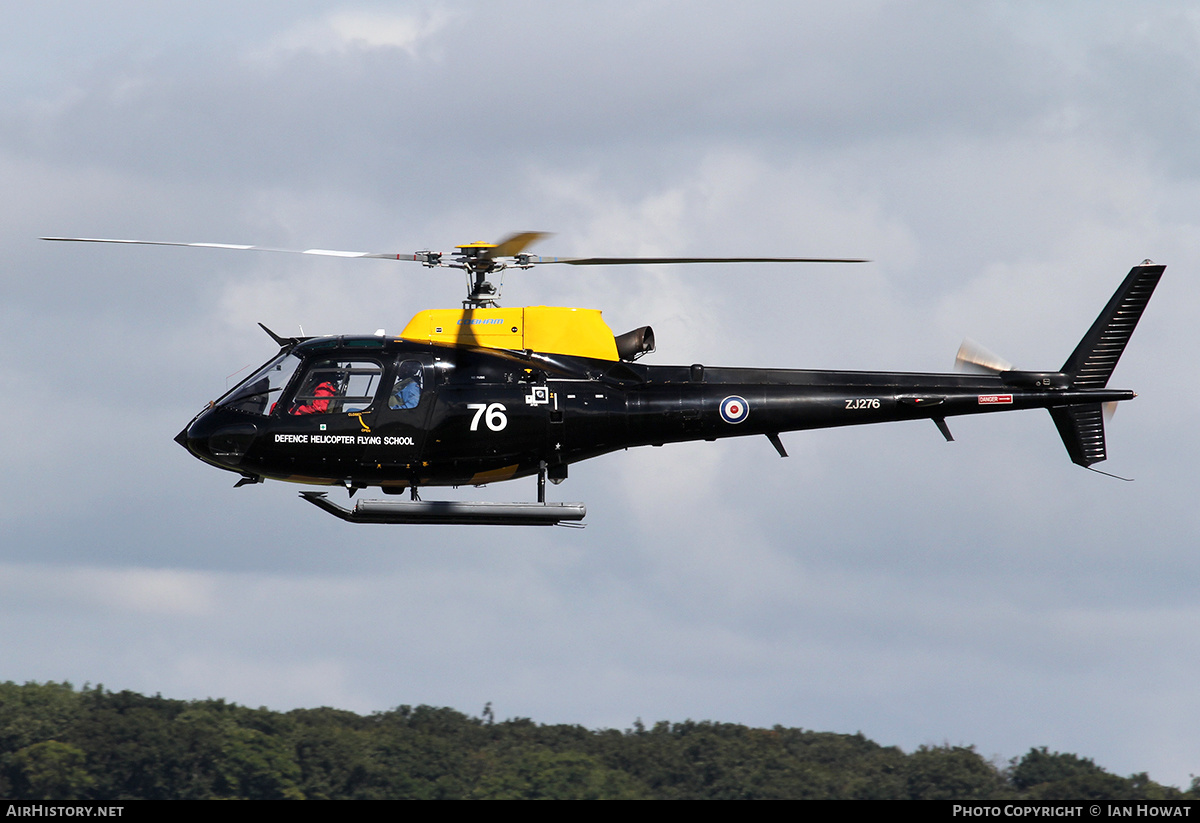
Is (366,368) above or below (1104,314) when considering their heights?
below

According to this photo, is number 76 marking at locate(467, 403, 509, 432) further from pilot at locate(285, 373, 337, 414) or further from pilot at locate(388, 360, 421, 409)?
pilot at locate(285, 373, 337, 414)

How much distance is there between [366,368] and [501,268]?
3.00 meters

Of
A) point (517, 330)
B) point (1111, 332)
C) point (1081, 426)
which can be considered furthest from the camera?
point (1111, 332)

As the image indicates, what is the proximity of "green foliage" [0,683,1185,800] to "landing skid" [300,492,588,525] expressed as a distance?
44762mm

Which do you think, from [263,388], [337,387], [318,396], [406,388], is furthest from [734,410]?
[263,388]

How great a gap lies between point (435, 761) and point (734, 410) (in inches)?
1942

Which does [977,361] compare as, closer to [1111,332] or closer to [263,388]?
[1111,332]

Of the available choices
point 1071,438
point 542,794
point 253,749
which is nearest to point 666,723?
point 542,794

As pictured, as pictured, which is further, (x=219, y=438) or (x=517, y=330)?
(x=517, y=330)

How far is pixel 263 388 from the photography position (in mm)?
28906

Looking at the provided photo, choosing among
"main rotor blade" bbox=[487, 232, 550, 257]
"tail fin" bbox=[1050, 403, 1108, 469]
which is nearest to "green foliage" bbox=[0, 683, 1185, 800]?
"tail fin" bbox=[1050, 403, 1108, 469]

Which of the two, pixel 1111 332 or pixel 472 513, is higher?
pixel 1111 332

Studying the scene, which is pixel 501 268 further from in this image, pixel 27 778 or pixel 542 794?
pixel 27 778
